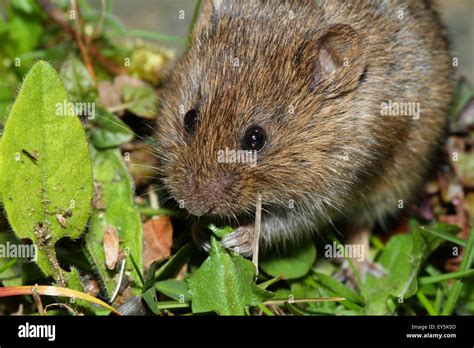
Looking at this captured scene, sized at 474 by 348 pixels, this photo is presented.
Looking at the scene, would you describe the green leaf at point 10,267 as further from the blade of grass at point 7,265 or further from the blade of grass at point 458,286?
the blade of grass at point 458,286

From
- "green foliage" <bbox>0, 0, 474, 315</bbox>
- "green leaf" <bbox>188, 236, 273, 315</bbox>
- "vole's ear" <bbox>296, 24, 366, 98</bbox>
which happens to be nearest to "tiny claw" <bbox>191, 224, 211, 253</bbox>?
"green foliage" <bbox>0, 0, 474, 315</bbox>

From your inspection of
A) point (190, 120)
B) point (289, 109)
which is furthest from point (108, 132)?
point (289, 109)

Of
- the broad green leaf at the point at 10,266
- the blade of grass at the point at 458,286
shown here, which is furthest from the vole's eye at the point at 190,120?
the blade of grass at the point at 458,286

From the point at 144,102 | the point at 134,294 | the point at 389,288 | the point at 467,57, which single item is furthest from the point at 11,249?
the point at 467,57

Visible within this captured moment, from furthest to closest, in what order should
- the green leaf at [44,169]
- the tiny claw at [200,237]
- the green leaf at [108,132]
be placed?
the green leaf at [108,132]
the tiny claw at [200,237]
the green leaf at [44,169]

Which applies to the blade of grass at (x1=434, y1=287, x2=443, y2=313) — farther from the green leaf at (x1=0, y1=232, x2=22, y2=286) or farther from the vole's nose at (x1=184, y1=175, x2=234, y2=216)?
the green leaf at (x1=0, y1=232, x2=22, y2=286)

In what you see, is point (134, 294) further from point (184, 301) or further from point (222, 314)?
point (222, 314)
